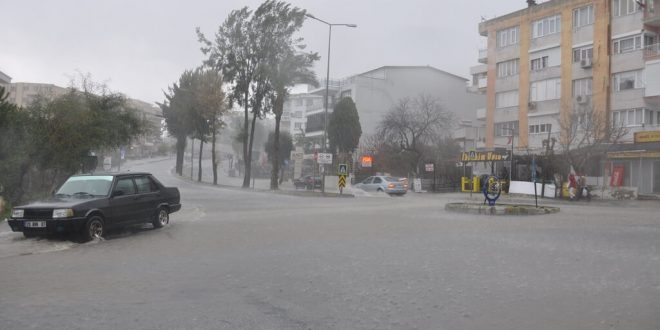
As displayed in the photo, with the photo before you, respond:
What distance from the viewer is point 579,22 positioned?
45438 millimetres

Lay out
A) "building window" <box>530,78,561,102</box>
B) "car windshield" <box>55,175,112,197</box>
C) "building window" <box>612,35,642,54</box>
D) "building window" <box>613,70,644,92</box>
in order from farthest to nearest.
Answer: "building window" <box>530,78,561,102</box>
"building window" <box>612,35,642,54</box>
"building window" <box>613,70,644,92</box>
"car windshield" <box>55,175,112,197</box>

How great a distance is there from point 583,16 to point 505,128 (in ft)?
36.7

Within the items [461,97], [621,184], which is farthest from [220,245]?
[461,97]

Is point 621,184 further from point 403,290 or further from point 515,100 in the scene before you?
point 403,290

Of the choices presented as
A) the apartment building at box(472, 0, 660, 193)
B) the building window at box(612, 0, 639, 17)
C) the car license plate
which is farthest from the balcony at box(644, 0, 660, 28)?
the car license plate

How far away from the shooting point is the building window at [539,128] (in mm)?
47438

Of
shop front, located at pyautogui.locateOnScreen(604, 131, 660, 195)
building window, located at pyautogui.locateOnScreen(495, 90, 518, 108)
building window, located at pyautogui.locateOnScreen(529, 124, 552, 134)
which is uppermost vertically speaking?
building window, located at pyautogui.locateOnScreen(495, 90, 518, 108)

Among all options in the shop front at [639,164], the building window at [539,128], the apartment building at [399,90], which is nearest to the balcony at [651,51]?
the shop front at [639,164]

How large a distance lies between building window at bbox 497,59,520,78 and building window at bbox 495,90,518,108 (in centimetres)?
170

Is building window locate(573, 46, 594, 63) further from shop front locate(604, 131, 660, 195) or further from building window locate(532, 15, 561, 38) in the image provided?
shop front locate(604, 131, 660, 195)

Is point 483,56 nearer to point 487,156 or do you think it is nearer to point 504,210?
point 487,156

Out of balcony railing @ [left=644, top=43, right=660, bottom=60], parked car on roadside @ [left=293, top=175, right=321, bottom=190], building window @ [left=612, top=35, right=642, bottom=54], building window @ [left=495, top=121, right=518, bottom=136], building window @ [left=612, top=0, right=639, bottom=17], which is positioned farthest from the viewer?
building window @ [left=495, top=121, right=518, bottom=136]

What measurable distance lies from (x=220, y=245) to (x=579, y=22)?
140 feet

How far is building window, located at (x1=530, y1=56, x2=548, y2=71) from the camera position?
1901 inches
